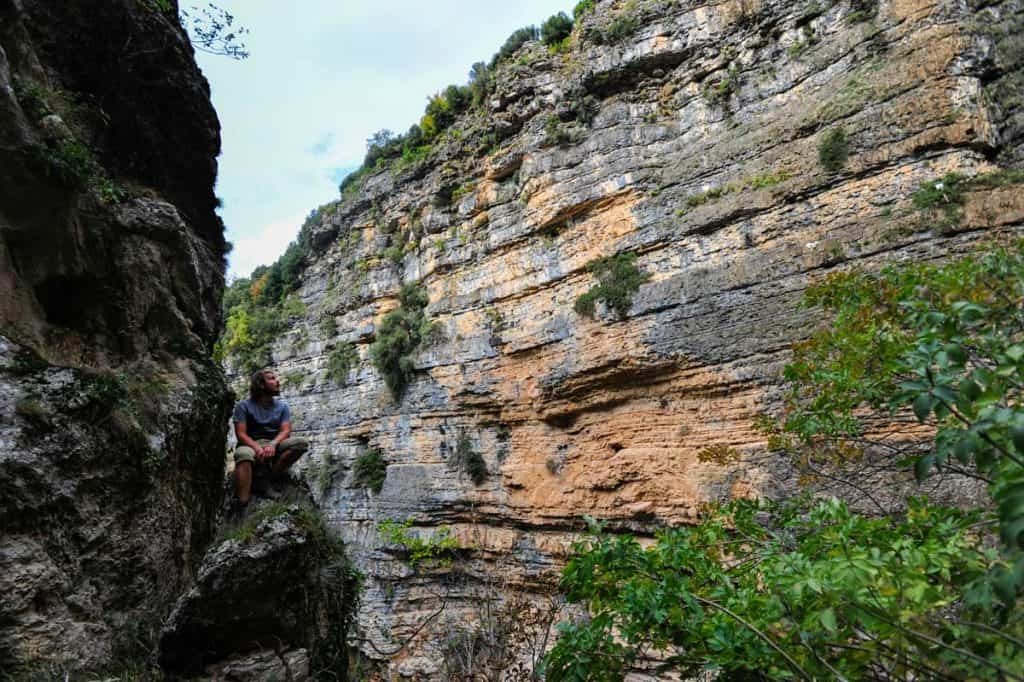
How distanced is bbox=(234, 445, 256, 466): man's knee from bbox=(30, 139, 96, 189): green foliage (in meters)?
2.96

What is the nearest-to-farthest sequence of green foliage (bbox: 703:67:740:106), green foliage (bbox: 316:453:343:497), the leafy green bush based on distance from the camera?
green foliage (bbox: 703:67:740:106), green foliage (bbox: 316:453:343:497), the leafy green bush

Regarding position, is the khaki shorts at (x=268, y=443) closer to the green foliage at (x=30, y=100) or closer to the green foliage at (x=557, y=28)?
the green foliage at (x=30, y=100)

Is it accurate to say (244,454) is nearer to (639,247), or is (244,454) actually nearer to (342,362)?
(639,247)

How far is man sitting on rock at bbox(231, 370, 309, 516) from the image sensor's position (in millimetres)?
6262

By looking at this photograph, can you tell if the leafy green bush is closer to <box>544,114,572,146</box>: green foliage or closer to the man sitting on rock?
<box>544,114,572,146</box>: green foliage

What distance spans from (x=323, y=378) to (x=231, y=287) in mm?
15541

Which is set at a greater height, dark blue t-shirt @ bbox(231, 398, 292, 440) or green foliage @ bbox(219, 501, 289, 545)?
dark blue t-shirt @ bbox(231, 398, 292, 440)

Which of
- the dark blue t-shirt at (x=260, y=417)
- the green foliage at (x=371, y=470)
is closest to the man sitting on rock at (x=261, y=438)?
the dark blue t-shirt at (x=260, y=417)

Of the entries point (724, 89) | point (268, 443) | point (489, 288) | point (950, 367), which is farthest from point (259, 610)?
point (724, 89)

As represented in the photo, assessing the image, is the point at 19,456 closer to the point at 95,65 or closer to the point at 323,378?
the point at 95,65

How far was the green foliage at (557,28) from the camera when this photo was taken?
20094 millimetres

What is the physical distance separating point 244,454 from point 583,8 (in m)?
18.8

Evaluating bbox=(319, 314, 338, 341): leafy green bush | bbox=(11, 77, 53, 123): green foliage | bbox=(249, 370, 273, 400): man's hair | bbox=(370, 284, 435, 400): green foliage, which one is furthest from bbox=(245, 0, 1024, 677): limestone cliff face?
bbox=(11, 77, 53, 123): green foliage

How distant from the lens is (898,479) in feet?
31.1
